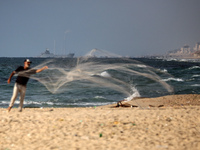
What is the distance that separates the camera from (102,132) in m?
7.05

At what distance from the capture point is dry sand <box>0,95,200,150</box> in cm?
615

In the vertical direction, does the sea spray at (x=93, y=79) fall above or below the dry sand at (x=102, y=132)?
above

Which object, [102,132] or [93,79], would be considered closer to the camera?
[102,132]

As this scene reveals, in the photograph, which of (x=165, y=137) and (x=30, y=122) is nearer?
(x=165, y=137)

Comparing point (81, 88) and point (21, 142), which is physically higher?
point (81, 88)

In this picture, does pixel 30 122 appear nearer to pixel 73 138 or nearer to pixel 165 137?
pixel 73 138

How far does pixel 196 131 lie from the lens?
7.21 metres

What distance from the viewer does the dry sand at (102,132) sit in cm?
615

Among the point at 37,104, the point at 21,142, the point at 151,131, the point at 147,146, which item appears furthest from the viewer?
the point at 37,104

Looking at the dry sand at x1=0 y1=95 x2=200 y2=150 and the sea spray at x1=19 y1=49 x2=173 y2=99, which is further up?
the sea spray at x1=19 y1=49 x2=173 y2=99

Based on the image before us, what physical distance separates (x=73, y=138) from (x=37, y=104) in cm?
988

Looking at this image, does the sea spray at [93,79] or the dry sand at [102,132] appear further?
the sea spray at [93,79]

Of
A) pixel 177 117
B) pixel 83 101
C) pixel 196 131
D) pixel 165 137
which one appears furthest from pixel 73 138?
pixel 83 101

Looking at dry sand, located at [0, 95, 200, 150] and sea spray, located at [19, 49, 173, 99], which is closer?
dry sand, located at [0, 95, 200, 150]
